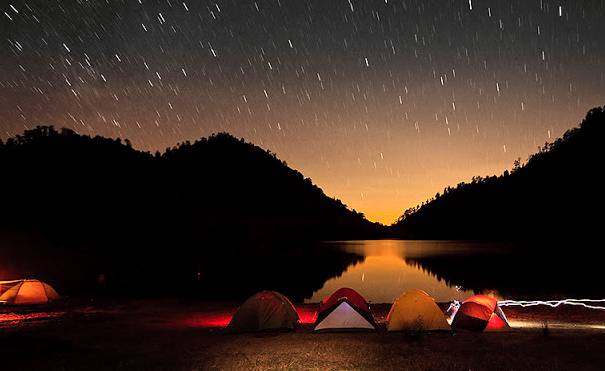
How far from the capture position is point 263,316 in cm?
1816

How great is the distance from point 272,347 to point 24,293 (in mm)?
15506

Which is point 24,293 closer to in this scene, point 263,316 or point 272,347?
point 263,316

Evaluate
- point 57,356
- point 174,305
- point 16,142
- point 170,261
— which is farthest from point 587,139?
point 57,356

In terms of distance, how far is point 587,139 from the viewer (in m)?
156

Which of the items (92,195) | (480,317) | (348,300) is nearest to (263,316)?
(348,300)

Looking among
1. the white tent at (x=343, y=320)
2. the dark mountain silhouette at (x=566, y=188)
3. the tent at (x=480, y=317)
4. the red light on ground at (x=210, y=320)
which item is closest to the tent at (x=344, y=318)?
the white tent at (x=343, y=320)

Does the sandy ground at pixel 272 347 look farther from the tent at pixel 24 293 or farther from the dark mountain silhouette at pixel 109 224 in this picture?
the dark mountain silhouette at pixel 109 224

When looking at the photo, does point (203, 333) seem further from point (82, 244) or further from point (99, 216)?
point (99, 216)

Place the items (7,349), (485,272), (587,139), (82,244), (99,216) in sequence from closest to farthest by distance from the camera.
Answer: (7,349), (485,272), (82,244), (99,216), (587,139)

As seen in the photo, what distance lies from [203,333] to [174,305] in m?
9.90

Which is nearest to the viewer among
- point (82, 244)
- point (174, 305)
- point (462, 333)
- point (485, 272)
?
point (462, 333)

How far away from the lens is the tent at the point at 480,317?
18.2m

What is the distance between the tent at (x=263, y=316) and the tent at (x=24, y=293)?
1218cm

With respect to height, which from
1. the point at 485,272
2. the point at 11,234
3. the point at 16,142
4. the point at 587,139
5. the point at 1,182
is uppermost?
the point at 587,139
